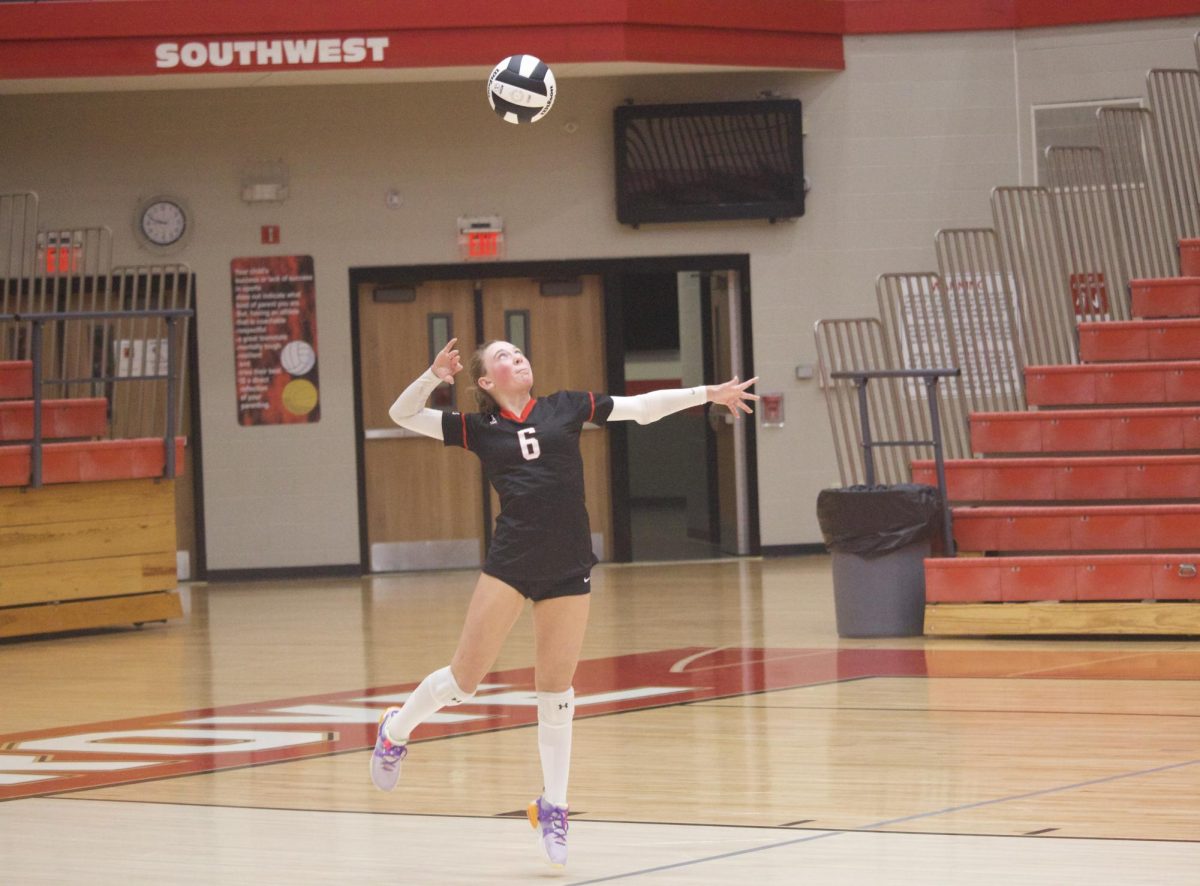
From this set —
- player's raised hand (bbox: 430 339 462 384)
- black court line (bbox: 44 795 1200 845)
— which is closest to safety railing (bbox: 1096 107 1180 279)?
black court line (bbox: 44 795 1200 845)

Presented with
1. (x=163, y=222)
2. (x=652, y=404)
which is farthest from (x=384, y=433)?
(x=652, y=404)

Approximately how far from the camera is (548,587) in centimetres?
456

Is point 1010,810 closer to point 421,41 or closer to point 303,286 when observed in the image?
point 421,41

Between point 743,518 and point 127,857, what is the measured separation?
355 inches

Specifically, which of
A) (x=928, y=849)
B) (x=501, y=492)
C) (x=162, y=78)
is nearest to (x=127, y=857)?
(x=501, y=492)

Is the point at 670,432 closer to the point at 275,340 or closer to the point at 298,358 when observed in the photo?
the point at 298,358

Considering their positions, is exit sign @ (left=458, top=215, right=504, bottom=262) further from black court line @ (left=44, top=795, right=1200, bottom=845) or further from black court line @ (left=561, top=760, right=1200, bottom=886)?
black court line @ (left=561, top=760, right=1200, bottom=886)

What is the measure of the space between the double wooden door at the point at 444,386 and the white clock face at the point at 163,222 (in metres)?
1.36

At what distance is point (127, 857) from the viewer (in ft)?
15.4

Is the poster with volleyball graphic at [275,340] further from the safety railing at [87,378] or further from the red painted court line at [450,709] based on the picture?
the red painted court line at [450,709]

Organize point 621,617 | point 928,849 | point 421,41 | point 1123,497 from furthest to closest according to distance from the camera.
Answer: point 421,41 < point 621,617 < point 1123,497 < point 928,849

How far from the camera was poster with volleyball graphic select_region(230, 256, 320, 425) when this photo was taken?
13.0 m

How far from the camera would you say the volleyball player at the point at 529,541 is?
4555mm

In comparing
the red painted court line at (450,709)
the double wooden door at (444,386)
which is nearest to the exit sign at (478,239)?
the double wooden door at (444,386)
